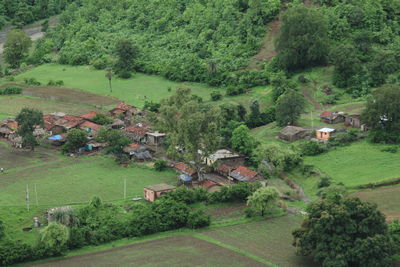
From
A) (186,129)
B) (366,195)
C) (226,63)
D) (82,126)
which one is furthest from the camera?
(226,63)

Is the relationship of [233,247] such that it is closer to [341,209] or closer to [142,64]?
[341,209]

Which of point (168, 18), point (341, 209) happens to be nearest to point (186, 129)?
point (341, 209)

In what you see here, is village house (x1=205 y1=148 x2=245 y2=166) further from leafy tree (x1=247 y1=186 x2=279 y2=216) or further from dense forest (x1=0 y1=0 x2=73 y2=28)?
dense forest (x1=0 y1=0 x2=73 y2=28)

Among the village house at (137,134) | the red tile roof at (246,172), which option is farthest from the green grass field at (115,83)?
the red tile roof at (246,172)

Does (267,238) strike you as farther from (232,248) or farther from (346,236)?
(346,236)

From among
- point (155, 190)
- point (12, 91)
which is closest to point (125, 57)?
point (12, 91)

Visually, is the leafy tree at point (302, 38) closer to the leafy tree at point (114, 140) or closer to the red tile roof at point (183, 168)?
the leafy tree at point (114, 140)
